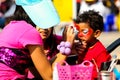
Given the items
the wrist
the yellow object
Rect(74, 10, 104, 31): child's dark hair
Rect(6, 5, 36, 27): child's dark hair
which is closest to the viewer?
the wrist

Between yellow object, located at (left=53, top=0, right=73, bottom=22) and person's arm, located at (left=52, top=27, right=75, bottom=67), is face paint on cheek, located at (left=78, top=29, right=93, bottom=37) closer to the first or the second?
person's arm, located at (left=52, top=27, right=75, bottom=67)

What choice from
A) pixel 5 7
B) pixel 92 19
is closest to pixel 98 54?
pixel 92 19

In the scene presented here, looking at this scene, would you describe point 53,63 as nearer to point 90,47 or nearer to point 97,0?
point 90,47

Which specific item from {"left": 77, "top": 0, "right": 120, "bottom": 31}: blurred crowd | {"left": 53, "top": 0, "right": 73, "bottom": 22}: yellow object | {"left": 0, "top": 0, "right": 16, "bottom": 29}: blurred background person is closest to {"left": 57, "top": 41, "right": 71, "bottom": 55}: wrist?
{"left": 53, "top": 0, "right": 73, "bottom": 22}: yellow object

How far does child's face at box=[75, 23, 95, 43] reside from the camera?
4.45m

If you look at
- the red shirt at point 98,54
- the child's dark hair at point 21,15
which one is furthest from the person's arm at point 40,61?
the red shirt at point 98,54

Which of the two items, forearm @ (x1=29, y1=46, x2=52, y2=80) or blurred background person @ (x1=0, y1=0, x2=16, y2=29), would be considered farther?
blurred background person @ (x1=0, y1=0, x2=16, y2=29)

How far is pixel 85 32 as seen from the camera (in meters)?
4.54

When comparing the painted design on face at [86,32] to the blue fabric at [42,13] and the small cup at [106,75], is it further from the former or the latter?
the small cup at [106,75]

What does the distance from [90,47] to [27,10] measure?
85 cm

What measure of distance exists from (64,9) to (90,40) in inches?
445

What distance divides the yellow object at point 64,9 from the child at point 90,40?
1067cm

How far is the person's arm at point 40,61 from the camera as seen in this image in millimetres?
3729

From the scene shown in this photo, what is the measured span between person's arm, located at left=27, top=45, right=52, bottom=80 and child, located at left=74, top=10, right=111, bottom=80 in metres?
0.37
